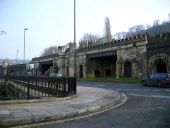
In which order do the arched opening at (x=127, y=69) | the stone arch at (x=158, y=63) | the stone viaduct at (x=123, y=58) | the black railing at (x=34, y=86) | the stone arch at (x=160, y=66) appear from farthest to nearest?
Answer: the arched opening at (x=127, y=69) < the stone arch at (x=160, y=66) < the stone viaduct at (x=123, y=58) < the stone arch at (x=158, y=63) < the black railing at (x=34, y=86)

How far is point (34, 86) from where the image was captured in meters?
15.5

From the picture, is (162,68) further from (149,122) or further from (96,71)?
(149,122)

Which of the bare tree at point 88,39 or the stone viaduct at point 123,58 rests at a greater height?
the bare tree at point 88,39

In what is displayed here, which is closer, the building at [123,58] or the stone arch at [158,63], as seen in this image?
the stone arch at [158,63]

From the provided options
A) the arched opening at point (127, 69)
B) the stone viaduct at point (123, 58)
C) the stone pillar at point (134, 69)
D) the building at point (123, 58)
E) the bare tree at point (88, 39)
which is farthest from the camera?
the bare tree at point (88, 39)

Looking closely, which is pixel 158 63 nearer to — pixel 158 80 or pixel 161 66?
pixel 161 66

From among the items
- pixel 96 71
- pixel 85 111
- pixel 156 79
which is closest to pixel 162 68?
pixel 156 79

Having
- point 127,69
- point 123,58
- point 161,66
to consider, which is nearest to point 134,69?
point 127,69

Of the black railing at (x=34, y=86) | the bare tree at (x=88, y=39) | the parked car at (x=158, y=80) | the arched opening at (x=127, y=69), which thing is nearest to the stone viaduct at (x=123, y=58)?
the arched opening at (x=127, y=69)

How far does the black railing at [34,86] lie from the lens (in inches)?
587

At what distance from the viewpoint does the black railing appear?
14922 millimetres

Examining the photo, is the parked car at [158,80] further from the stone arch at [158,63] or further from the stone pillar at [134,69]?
the stone pillar at [134,69]

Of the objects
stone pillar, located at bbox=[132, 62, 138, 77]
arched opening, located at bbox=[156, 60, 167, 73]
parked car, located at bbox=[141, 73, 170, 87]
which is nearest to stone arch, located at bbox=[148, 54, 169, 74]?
arched opening, located at bbox=[156, 60, 167, 73]

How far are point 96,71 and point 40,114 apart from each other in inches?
2297
